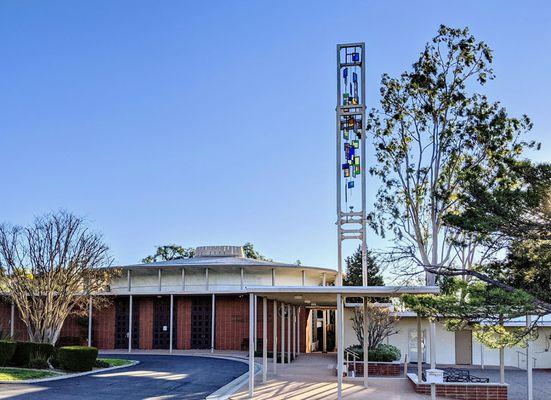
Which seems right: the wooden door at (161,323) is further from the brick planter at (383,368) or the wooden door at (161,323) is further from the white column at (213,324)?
the brick planter at (383,368)

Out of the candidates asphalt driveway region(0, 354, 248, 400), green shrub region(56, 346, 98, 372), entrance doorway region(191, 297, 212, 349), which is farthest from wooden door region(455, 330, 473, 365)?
green shrub region(56, 346, 98, 372)

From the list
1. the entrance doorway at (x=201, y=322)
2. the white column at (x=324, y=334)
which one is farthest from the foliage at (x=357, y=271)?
the entrance doorway at (x=201, y=322)

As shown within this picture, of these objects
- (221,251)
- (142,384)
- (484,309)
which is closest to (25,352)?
(142,384)

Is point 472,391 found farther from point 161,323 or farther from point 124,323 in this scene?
point 124,323

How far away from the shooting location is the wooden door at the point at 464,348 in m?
33.4

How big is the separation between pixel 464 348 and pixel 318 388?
53.6 ft

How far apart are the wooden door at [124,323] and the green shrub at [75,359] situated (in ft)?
44.8

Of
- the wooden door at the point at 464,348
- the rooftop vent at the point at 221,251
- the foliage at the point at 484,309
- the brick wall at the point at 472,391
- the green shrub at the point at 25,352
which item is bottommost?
the wooden door at the point at 464,348

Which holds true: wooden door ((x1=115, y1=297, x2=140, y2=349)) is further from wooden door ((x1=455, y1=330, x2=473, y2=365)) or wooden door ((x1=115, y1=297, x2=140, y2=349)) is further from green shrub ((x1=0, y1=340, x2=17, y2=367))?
wooden door ((x1=455, y1=330, x2=473, y2=365))

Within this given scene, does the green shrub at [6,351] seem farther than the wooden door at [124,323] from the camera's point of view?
No

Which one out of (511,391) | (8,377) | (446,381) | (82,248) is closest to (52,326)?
(82,248)

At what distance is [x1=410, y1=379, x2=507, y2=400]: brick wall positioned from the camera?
712 inches

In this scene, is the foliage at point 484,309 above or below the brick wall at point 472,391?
above

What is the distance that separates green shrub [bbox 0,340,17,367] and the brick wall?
47.7 feet
